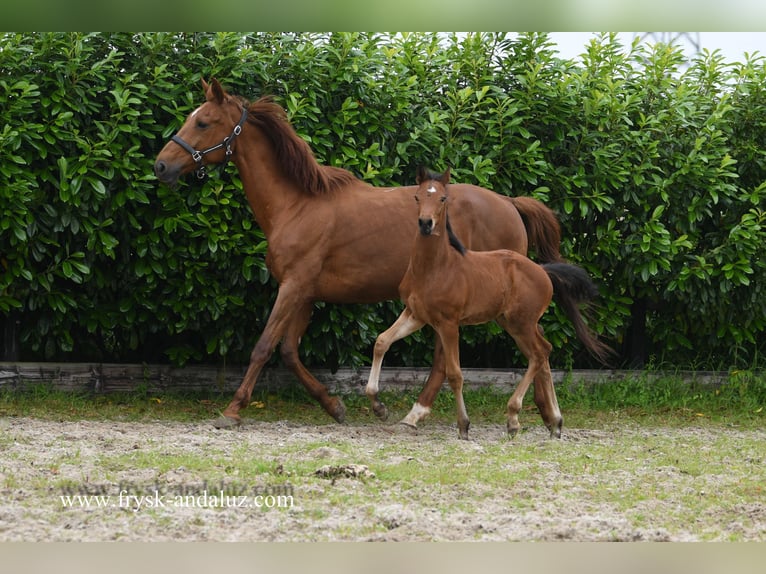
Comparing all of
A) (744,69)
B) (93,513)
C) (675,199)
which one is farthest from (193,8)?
(744,69)

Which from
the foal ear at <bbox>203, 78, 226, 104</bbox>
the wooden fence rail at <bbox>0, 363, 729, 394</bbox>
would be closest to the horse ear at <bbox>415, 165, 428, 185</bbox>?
the foal ear at <bbox>203, 78, 226, 104</bbox>

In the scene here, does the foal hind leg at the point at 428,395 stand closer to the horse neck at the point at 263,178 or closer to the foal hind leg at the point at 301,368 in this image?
the foal hind leg at the point at 301,368

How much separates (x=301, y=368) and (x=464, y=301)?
155 cm

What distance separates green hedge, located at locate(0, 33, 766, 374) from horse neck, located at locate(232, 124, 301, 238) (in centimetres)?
56

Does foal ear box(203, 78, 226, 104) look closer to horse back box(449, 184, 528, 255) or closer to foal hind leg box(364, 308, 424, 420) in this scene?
horse back box(449, 184, 528, 255)

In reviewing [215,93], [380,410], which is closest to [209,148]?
[215,93]

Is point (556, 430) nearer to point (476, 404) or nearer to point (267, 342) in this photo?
point (476, 404)

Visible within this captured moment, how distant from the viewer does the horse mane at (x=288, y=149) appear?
6.97 metres

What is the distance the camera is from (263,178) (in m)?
7.00

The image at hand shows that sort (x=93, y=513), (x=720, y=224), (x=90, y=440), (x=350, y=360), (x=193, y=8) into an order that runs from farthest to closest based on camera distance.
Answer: (x=720, y=224) < (x=350, y=360) < (x=90, y=440) < (x=93, y=513) < (x=193, y=8)

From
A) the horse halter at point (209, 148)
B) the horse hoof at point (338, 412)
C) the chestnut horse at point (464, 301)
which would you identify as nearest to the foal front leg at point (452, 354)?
the chestnut horse at point (464, 301)

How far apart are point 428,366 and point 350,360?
2.59 ft

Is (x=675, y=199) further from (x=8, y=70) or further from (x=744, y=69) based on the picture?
(x=8, y=70)

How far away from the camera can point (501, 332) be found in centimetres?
830
